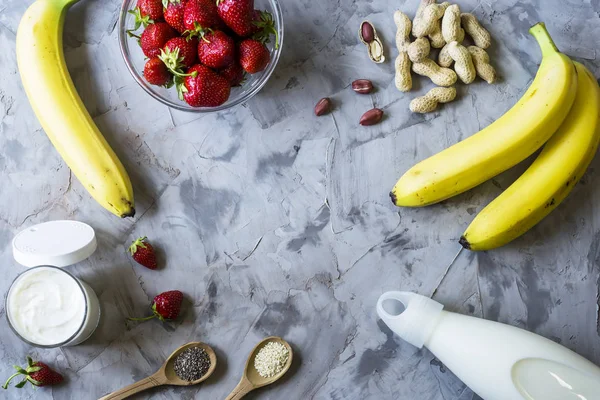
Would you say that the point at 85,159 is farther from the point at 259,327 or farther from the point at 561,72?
the point at 561,72

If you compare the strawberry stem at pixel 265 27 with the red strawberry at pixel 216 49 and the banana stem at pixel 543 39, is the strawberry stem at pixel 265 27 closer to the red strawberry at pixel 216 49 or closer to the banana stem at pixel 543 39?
the red strawberry at pixel 216 49

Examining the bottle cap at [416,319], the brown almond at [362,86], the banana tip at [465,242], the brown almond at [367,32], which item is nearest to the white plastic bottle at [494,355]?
the bottle cap at [416,319]

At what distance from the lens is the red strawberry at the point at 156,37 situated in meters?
1.06

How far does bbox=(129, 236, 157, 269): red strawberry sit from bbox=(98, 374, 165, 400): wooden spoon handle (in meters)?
0.22

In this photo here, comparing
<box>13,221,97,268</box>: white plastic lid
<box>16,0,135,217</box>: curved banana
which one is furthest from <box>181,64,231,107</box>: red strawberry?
<box>13,221,97,268</box>: white plastic lid

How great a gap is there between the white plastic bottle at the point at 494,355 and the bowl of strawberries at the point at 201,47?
493 mm

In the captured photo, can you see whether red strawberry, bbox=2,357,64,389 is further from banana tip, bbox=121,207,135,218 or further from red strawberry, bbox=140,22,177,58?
red strawberry, bbox=140,22,177,58

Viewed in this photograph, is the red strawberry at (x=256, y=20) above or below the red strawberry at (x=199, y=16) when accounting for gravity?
below

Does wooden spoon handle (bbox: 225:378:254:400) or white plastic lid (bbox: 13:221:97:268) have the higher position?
white plastic lid (bbox: 13:221:97:268)

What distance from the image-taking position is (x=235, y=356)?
1193 mm

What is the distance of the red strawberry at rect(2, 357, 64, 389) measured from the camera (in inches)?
44.4

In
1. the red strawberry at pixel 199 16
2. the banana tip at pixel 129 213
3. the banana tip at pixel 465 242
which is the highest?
the red strawberry at pixel 199 16

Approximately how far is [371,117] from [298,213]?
0.24 metres

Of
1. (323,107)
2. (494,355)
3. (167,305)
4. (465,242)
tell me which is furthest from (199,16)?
(494,355)
